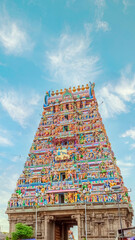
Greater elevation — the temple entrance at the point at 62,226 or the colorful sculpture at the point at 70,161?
the colorful sculpture at the point at 70,161

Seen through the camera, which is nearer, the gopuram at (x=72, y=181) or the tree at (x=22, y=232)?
the tree at (x=22, y=232)

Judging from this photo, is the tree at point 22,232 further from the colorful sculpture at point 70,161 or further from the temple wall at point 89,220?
the colorful sculpture at point 70,161

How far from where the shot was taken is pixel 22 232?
35250 millimetres

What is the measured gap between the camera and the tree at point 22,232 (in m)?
35.2

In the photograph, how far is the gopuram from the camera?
3616cm

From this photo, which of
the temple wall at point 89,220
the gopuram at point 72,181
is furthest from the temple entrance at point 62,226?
the temple wall at point 89,220

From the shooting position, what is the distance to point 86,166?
41125 mm

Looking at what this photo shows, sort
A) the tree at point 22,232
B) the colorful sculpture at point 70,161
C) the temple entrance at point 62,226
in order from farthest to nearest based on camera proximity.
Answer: the temple entrance at point 62,226 < the colorful sculpture at point 70,161 < the tree at point 22,232

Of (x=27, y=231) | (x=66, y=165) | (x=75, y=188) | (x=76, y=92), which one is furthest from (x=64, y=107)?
(x=27, y=231)

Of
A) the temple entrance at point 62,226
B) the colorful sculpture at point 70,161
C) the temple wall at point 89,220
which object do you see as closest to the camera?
the temple wall at point 89,220

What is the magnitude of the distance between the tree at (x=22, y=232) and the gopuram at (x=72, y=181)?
1.73 metres

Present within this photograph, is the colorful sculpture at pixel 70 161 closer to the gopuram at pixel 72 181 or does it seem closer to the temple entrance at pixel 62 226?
the gopuram at pixel 72 181

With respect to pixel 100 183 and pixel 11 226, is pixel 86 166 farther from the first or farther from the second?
pixel 11 226

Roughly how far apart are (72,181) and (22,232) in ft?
34.1
